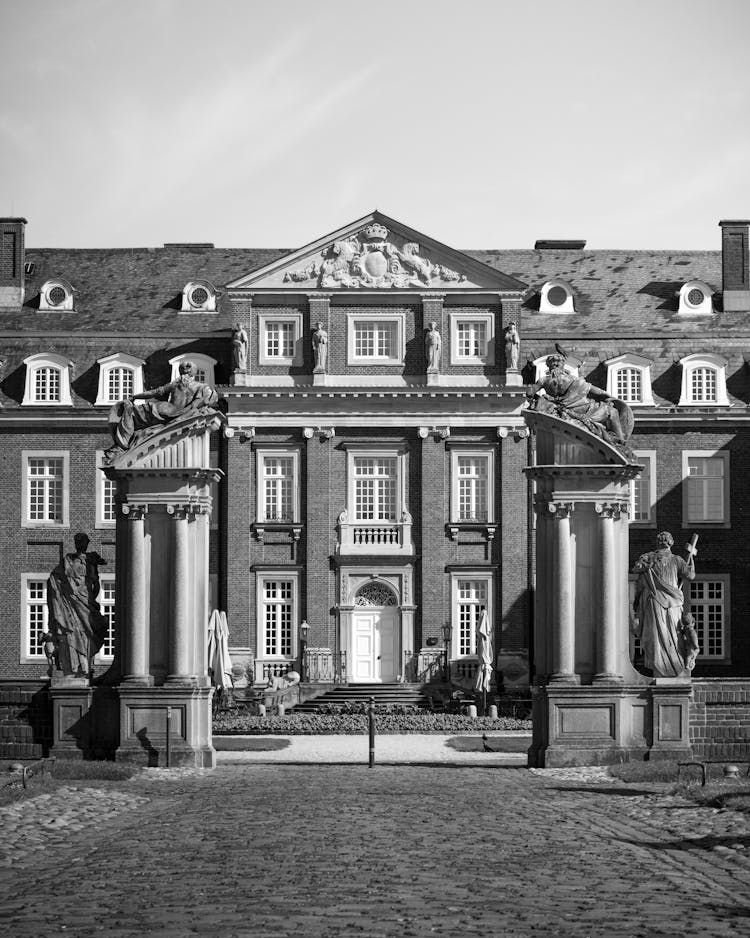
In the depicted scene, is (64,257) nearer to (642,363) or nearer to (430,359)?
(430,359)

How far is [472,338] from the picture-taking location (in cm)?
5597

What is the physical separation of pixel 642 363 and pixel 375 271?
8.76 meters

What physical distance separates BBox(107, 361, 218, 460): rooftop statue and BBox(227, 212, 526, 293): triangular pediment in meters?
27.7

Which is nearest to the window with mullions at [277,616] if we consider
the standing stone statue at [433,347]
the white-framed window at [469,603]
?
the white-framed window at [469,603]

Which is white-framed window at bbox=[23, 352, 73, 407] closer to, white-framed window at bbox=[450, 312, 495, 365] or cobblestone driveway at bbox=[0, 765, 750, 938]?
white-framed window at bbox=[450, 312, 495, 365]

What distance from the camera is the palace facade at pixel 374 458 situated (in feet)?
181

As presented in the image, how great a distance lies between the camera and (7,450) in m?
56.6

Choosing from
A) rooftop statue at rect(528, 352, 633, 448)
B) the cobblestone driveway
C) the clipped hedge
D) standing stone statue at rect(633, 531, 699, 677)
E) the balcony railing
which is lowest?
the clipped hedge

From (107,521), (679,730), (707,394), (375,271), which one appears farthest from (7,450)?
(679,730)

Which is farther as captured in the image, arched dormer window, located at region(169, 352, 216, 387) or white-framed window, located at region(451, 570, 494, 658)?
arched dormer window, located at region(169, 352, 216, 387)

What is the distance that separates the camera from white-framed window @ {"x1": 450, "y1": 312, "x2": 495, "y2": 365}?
55.8 meters

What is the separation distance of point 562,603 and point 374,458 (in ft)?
93.8

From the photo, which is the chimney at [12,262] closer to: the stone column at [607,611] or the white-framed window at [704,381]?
the white-framed window at [704,381]

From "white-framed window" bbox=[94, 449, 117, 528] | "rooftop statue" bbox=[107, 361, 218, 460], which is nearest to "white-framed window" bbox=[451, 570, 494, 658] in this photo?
"white-framed window" bbox=[94, 449, 117, 528]
